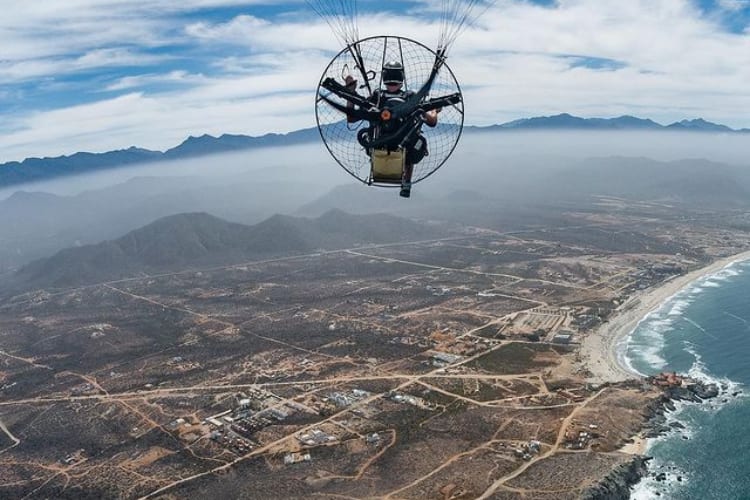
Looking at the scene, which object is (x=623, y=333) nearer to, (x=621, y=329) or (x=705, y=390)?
(x=621, y=329)

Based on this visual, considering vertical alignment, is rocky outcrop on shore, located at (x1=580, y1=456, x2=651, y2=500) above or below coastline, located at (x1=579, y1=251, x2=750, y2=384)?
below

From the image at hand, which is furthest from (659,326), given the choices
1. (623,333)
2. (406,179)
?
(406,179)

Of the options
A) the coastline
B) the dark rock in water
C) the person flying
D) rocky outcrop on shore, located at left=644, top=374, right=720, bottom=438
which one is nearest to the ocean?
the dark rock in water

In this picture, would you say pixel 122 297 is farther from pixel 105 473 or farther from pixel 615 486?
pixel 615 486

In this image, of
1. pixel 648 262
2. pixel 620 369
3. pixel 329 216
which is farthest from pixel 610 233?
pixel 620 369

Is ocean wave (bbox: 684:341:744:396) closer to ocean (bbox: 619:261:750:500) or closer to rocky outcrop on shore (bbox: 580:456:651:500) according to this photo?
ocean (bbox: 619:261:750:500)

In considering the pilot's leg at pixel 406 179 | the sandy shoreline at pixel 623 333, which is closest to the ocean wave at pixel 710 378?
the sandy shoreline at pixel 623 333

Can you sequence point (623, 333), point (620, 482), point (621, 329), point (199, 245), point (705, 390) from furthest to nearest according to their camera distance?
point (199, 245) → point (621, 329) → point (623, 333) → point (705, 390) → point (620, 482)
